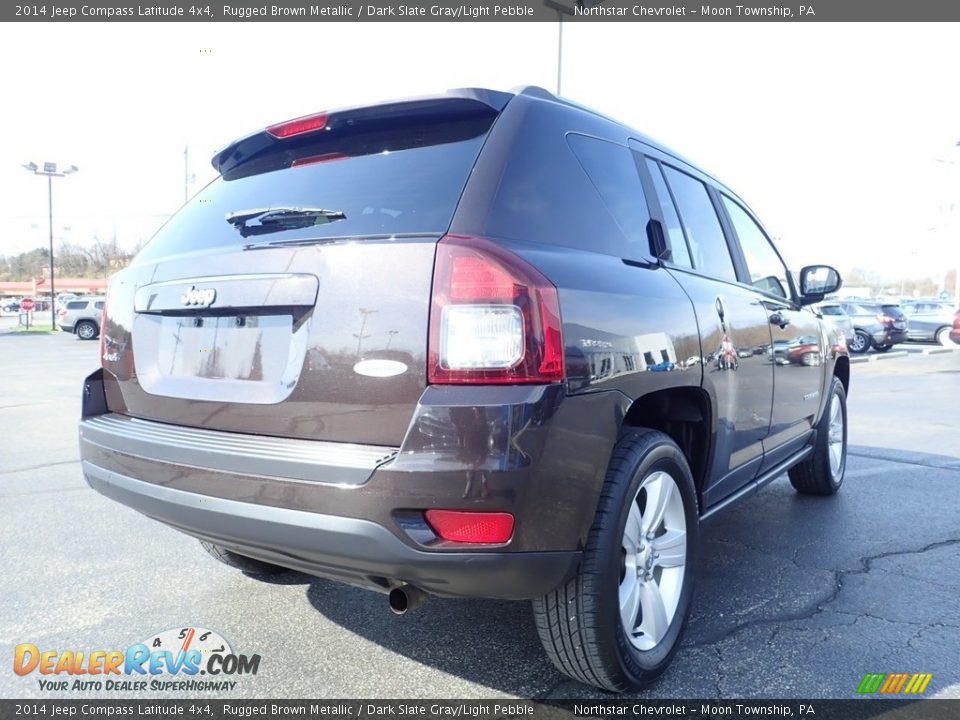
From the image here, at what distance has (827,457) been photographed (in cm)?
457

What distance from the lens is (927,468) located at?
18.2 ft

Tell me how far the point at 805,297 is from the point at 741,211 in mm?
826

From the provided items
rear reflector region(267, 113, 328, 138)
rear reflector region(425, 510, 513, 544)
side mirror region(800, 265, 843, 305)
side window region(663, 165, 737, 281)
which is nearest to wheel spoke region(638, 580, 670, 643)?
rear reflector region(425, 510, 513, 544)

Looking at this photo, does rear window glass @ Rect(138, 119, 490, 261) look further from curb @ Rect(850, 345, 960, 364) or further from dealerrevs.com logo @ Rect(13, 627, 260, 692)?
curb @ Rect(850, 345, 960, 364)

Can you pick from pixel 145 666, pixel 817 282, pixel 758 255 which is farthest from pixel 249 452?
pixel 817 282

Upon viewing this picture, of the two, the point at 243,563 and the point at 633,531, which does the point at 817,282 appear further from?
the point at 243,563

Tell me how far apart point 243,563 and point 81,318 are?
94.0ft

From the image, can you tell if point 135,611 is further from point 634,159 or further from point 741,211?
point 741,211

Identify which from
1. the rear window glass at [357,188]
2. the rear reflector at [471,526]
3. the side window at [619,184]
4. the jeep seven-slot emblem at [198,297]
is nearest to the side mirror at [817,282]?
the side window at [619,184]

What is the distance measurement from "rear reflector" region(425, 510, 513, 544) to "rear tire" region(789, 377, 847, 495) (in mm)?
3256

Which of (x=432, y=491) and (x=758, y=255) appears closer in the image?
(x=432, y=491)

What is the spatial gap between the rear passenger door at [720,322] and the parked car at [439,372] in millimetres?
37

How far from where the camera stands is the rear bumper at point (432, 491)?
173 cm

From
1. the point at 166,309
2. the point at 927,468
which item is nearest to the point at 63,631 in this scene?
the point at 166,309
